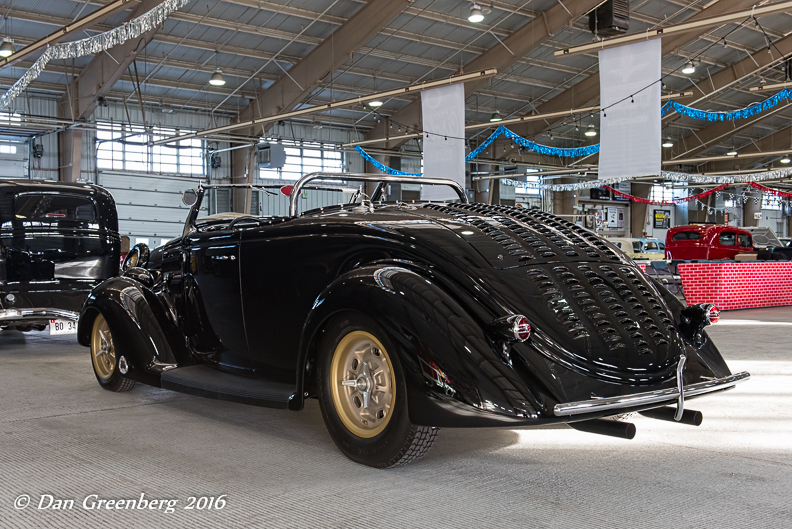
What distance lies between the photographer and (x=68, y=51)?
1224 centimetres

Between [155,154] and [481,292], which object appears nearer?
[481,292]

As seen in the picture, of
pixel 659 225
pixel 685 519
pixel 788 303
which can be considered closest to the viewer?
pixel 685 519

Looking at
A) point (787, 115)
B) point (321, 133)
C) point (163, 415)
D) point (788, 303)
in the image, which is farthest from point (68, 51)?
point (787, 115)

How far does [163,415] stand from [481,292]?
7.61 ft

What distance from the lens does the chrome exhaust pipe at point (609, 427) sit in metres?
2.89

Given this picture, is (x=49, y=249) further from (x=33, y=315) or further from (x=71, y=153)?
(x=71, y=153)

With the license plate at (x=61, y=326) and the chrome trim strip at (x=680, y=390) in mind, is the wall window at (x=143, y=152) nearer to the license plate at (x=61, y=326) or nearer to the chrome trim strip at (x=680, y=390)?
the license plate at (x=61, y=326)

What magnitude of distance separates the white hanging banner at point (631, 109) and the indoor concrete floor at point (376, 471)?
8.56 m

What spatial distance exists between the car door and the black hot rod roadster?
0.04ft

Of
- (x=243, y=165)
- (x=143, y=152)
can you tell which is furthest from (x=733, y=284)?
(x=143, y=152)

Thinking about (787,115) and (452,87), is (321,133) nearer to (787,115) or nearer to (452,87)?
(452,87)

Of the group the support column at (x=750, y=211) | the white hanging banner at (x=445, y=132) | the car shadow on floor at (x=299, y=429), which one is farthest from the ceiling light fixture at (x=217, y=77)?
the support column at (x=750, y=211)

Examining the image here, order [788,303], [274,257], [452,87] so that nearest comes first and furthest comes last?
[274,257] → [788,303] → [452,87]

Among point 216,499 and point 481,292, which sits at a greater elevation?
point 481,292
